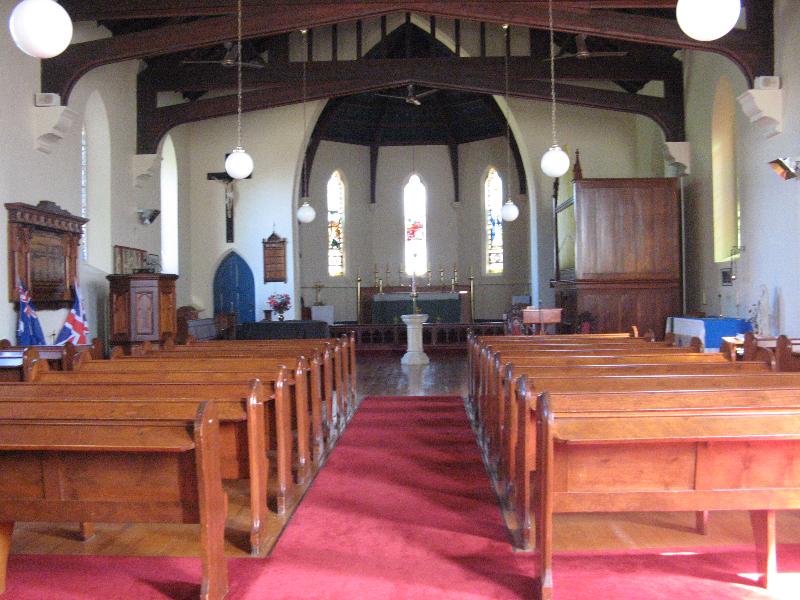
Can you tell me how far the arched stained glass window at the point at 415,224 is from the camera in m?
18.6

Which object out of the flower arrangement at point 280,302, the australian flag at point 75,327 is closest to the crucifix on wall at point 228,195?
the flower arrangement at point 280,302

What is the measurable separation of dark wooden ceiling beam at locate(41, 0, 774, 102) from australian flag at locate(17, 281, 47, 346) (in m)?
2.35

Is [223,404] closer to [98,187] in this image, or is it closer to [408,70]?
[98,187]

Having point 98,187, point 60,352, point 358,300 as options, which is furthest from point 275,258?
point 60,352

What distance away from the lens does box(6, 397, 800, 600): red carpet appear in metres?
2.90

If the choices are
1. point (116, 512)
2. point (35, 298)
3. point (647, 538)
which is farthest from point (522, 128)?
point (116, 512)

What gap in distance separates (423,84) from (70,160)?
16.5 ft

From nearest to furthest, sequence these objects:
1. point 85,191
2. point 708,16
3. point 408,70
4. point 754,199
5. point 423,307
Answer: point 708,16 < point 754,199 < point 85,191 < point 408,70 < point 423,307

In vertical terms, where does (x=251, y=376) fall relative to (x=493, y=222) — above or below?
below

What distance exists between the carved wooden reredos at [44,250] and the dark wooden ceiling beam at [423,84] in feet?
10.2

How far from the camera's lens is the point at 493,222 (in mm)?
18125

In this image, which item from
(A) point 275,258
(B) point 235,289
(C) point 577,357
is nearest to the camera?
(C) point 577,357

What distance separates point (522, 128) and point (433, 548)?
10.8 metres

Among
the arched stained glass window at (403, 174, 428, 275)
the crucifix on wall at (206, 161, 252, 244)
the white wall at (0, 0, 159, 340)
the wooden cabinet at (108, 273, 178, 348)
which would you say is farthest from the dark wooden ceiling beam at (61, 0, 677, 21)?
the arched stained glass window at (403, 174, 428, 275)
